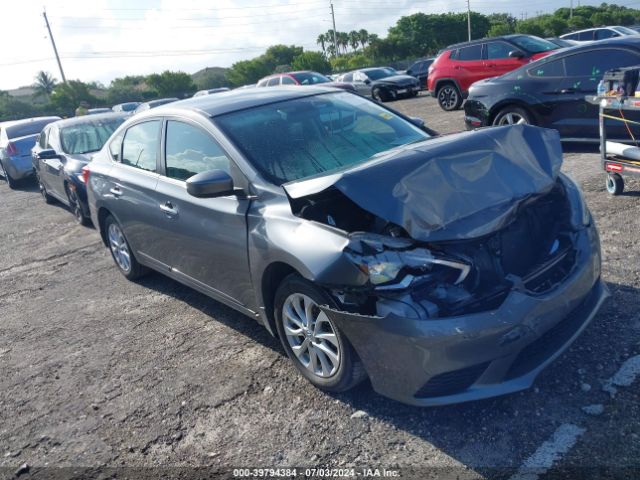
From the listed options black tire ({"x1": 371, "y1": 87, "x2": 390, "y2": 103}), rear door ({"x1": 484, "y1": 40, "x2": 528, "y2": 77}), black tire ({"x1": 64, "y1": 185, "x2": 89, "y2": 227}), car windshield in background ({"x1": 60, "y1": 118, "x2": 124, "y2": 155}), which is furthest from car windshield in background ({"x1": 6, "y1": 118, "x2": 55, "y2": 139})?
black tire ({"x1": 371, "y1": 87, "x2": 390, "y2": 103})

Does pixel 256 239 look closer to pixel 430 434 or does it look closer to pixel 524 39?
pixel 430 434

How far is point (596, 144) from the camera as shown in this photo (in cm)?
833

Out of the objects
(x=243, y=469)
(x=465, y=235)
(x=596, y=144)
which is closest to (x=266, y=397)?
(x=243, y=469)

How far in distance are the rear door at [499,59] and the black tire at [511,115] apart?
550 cm

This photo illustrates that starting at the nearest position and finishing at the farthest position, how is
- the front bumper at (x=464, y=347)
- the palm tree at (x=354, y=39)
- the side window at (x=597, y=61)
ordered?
the front bumper at (x=464, y=347)
the side window at (x=597, y=61)
the palm tree at (x=354, y=39)

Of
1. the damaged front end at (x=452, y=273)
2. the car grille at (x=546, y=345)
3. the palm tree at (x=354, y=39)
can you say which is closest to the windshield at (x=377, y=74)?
the damaged front end at (x=452, y=273)

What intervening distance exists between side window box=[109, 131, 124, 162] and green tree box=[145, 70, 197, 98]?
5872cm

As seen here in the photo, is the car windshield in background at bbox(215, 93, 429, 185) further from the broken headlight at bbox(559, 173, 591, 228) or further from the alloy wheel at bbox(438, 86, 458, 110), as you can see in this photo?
the alloy wheel at bbox(438, 86, 458, 110)

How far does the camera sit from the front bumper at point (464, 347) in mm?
2734

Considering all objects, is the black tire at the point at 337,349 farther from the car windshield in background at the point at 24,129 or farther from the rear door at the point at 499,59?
the car windshield in background at the point at 24,129

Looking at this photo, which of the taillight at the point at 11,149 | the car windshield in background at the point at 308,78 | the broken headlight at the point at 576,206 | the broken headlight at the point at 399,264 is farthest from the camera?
the car windshield in background at the point at 308,78

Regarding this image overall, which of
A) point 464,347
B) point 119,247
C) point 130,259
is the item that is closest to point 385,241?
point 464,347

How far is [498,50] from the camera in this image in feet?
45.7

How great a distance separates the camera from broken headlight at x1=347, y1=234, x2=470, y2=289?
2855 millimetres
